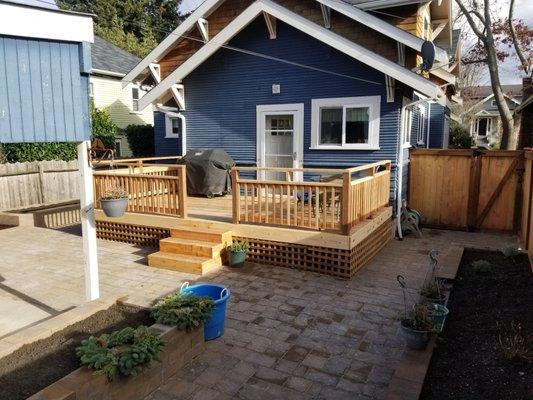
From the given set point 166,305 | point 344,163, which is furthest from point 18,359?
point 344,163

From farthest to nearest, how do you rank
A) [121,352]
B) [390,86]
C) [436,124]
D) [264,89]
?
[436,124] → [264,89] → [390,86] → [121,352]

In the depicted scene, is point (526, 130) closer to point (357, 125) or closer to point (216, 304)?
point (357, 125)

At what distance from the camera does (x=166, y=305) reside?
3.93 metres

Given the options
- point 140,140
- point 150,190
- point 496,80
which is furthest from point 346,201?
point 140,140

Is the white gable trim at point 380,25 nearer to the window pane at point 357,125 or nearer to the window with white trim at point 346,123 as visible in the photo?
the window with white trim at point 346,123

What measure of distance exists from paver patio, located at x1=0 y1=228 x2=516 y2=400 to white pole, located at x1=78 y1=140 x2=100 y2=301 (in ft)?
2.34

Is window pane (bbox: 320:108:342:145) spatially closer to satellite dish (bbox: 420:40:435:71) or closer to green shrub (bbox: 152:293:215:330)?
satellite dish (bbox: 420:40:435:71)

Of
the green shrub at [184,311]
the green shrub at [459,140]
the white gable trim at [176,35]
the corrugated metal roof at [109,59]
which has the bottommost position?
the green shrub at [184,311]

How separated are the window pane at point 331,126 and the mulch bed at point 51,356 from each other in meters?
6.31

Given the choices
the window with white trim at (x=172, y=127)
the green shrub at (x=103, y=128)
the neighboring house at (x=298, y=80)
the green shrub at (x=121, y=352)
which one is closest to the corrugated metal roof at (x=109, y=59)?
the green shrub at (x=103, y=128)

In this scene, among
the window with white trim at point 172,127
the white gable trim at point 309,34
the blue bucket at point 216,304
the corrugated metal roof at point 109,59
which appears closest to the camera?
the blue bucket at point 216,304

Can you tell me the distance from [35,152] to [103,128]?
195 inches

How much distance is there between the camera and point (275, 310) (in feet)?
16.8

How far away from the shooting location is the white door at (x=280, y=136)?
9750mm
